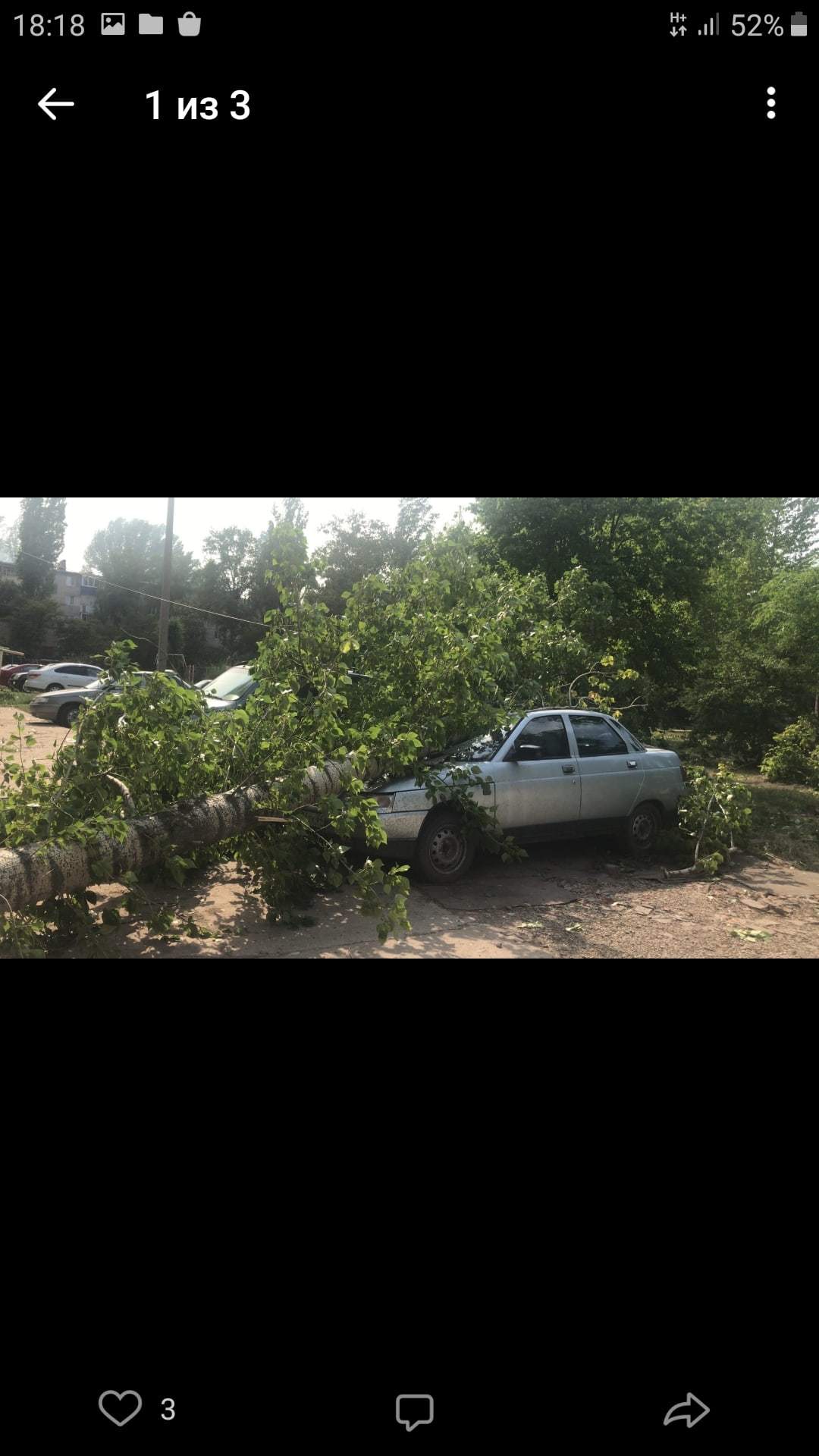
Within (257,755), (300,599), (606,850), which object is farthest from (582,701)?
(257,755)

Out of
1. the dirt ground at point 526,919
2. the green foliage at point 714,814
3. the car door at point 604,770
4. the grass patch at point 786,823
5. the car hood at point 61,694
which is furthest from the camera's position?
the grass patch at point 786,823

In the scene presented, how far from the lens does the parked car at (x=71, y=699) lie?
516cm

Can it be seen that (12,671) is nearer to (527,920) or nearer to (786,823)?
(527,920)

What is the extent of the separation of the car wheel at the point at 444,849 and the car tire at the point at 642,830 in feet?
7.07

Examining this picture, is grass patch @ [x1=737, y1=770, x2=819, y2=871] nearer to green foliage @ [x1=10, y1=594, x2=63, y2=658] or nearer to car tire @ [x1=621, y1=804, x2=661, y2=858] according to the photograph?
car tire @ [x1=621, y1=804, x2=661, y2=858]

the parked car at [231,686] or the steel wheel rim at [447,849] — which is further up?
the parked car at [231,686]

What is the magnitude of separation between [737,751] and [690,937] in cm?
1074

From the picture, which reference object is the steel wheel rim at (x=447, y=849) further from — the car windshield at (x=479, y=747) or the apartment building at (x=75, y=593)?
the apartment building at (x=75, y=593)

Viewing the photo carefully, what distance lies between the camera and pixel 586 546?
1243 cm

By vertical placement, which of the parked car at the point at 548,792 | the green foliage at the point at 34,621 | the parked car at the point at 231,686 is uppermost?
the green foliage at the point at 34,621

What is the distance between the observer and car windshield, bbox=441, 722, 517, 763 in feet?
24.4

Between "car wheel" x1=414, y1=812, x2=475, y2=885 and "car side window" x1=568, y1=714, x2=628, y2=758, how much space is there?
1715 millimetres

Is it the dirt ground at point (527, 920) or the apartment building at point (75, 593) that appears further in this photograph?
the apartment building at point (75, 593)
